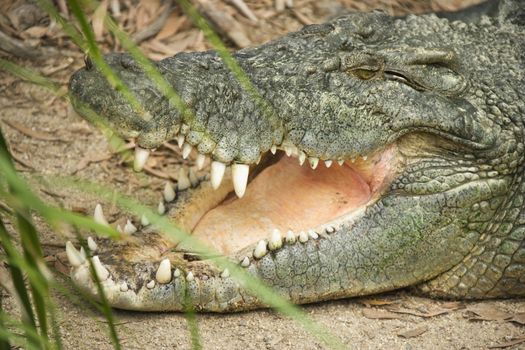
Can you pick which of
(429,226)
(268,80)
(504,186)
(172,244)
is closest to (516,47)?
(504,186)

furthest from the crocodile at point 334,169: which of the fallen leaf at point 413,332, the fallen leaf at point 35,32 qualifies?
the fallen leaf at point 35,32

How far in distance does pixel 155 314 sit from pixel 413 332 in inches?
41.6

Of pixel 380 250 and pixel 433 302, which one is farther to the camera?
pixel 433 302

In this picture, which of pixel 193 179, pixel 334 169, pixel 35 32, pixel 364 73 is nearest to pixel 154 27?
pixel 35 32

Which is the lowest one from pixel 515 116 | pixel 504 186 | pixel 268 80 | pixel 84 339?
pixel 84 339

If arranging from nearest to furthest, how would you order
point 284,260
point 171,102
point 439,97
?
point 171,102, point 284,260, point 439,97

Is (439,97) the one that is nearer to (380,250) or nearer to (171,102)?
(380,250)

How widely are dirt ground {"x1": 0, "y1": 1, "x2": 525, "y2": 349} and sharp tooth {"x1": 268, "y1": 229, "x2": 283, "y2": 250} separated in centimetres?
31

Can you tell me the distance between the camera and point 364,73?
349 cm

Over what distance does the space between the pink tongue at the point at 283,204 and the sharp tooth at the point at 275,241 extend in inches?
8.6

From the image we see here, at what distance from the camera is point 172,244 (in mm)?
3488

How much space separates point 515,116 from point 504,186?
322mm

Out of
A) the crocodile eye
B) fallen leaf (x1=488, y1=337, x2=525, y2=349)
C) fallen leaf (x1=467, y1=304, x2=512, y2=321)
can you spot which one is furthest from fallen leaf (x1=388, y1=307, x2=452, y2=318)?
the crocodile eye

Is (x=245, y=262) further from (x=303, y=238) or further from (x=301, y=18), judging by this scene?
(x=301, y=18)
